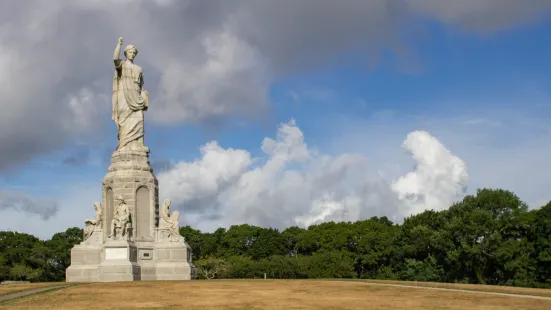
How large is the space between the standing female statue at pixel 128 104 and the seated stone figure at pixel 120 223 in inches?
213

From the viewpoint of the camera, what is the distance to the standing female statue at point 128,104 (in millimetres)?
49438

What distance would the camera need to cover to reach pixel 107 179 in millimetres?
48469

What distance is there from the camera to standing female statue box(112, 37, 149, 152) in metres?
49.4

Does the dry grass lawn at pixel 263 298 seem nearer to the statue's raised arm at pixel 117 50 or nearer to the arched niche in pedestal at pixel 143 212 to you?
the arched niche in pedestal at pixel 143 212

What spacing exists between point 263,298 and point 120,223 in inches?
831

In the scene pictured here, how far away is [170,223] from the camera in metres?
48.8

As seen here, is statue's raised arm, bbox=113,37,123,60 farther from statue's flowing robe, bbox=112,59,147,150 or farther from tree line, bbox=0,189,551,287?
tree line, bbox=0,189,551,287

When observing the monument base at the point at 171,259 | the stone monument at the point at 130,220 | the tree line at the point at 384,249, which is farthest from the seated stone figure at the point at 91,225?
the tree line at the point at 384,249

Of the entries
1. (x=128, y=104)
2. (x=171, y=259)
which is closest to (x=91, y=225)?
(x=171, y=259)

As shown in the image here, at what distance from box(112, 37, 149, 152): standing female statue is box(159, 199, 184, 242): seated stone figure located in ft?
15.1

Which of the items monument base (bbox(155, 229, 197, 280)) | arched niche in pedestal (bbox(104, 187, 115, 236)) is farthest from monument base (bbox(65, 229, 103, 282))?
monument base (bbox(155, 229, 197, 280))

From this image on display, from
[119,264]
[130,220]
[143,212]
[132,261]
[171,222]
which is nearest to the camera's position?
[119,264]

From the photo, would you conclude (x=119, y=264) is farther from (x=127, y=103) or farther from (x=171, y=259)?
(x=127, y=103)

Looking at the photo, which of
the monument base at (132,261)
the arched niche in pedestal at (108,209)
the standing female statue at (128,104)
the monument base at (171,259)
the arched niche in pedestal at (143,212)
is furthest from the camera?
the standing female statue at (128,104)
